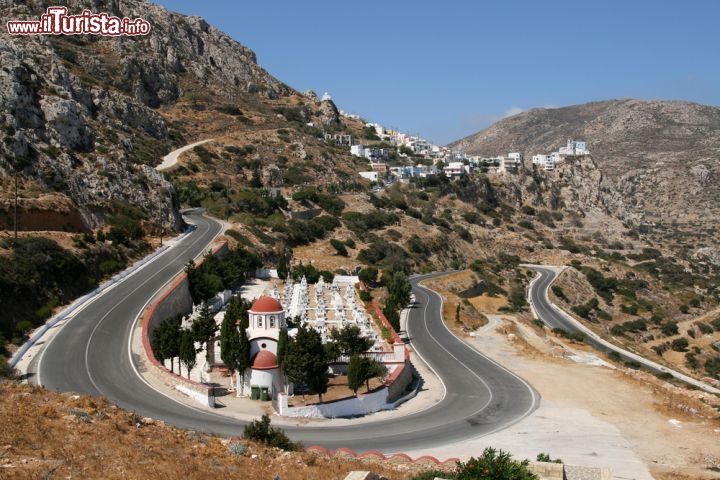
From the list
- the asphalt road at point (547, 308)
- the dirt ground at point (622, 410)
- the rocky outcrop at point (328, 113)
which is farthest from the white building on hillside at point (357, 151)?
the dirt ground at point (622, 410)

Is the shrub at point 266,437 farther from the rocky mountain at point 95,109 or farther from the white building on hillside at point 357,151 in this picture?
the white building on hillside at point 357,151

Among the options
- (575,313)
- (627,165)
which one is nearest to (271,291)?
(575,313)

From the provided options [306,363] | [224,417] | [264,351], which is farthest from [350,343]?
[224,417]

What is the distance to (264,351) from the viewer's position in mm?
27578

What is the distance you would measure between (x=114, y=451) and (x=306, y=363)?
41.1 feet

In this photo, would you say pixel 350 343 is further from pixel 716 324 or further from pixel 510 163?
pixel 510 163

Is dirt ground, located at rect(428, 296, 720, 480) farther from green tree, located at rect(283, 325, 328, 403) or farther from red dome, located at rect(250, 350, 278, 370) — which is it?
red dome, located at rect(250, 350, 278, 370)

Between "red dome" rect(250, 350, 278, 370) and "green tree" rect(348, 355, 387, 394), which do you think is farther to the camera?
"green tree" rect(348, 355, 387, 394)

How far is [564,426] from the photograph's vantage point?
27500mm

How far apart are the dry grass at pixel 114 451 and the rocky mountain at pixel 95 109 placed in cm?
2718

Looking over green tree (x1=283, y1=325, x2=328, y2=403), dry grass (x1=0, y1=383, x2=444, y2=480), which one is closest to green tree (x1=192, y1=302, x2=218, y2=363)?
green tree (x1=283, y1=325, x2=328, y2=403)

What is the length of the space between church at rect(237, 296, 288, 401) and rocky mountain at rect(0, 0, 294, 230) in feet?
66.6

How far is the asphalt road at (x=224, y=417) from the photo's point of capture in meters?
23.7

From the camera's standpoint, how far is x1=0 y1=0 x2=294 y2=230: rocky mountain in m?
45.3
